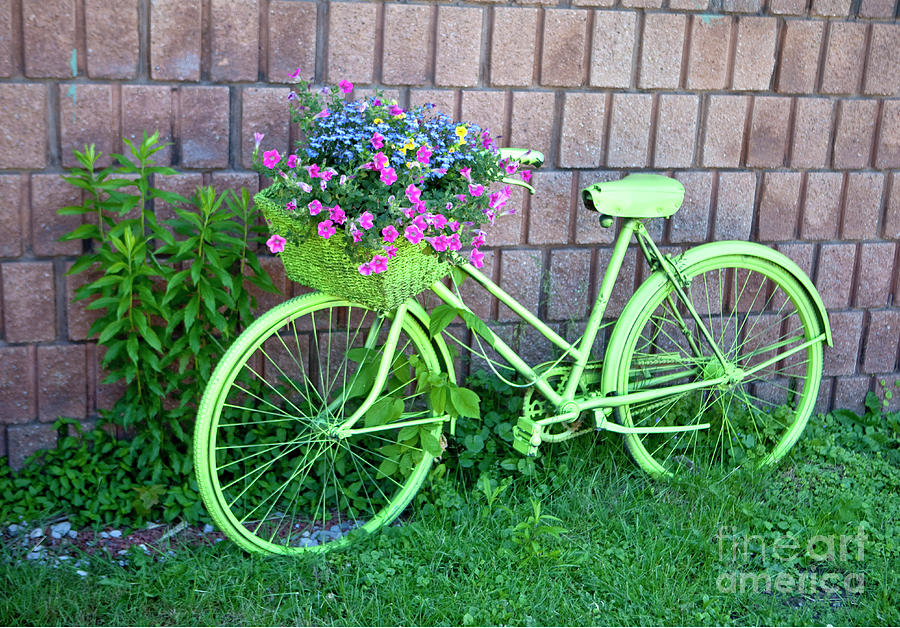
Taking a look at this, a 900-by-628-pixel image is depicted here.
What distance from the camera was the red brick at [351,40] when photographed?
3057mm

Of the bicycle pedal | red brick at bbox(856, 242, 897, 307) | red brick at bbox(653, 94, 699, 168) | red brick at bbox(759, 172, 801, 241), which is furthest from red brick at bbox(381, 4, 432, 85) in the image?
red brick at bbox(856, 242, 897, 307)

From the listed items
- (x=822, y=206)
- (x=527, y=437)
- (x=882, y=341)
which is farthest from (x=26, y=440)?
(x=882, y=341)

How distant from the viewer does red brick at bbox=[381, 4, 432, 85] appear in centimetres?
311

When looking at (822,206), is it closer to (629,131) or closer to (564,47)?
(629,131)

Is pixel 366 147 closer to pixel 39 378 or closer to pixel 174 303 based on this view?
pixel 174 303

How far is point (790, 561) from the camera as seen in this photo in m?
2.95

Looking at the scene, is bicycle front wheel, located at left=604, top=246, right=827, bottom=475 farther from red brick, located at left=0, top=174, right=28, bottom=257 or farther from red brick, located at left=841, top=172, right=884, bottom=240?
red brick, located at left=0, top=174, right=28, bottom=257

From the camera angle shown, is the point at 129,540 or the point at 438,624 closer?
the point at 438,624

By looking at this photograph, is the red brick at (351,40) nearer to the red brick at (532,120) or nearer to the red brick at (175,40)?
the red brick at (175,40)

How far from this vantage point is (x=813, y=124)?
145 inches

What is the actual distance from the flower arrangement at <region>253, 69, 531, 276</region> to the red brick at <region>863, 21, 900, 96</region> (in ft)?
5.96

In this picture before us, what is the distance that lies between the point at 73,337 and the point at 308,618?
120cm

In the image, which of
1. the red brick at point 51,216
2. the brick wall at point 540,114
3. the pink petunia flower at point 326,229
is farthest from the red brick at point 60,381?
the pink petunia flower at point 326,229

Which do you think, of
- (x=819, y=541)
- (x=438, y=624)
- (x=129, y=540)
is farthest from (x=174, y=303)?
(x=819, y=541)
